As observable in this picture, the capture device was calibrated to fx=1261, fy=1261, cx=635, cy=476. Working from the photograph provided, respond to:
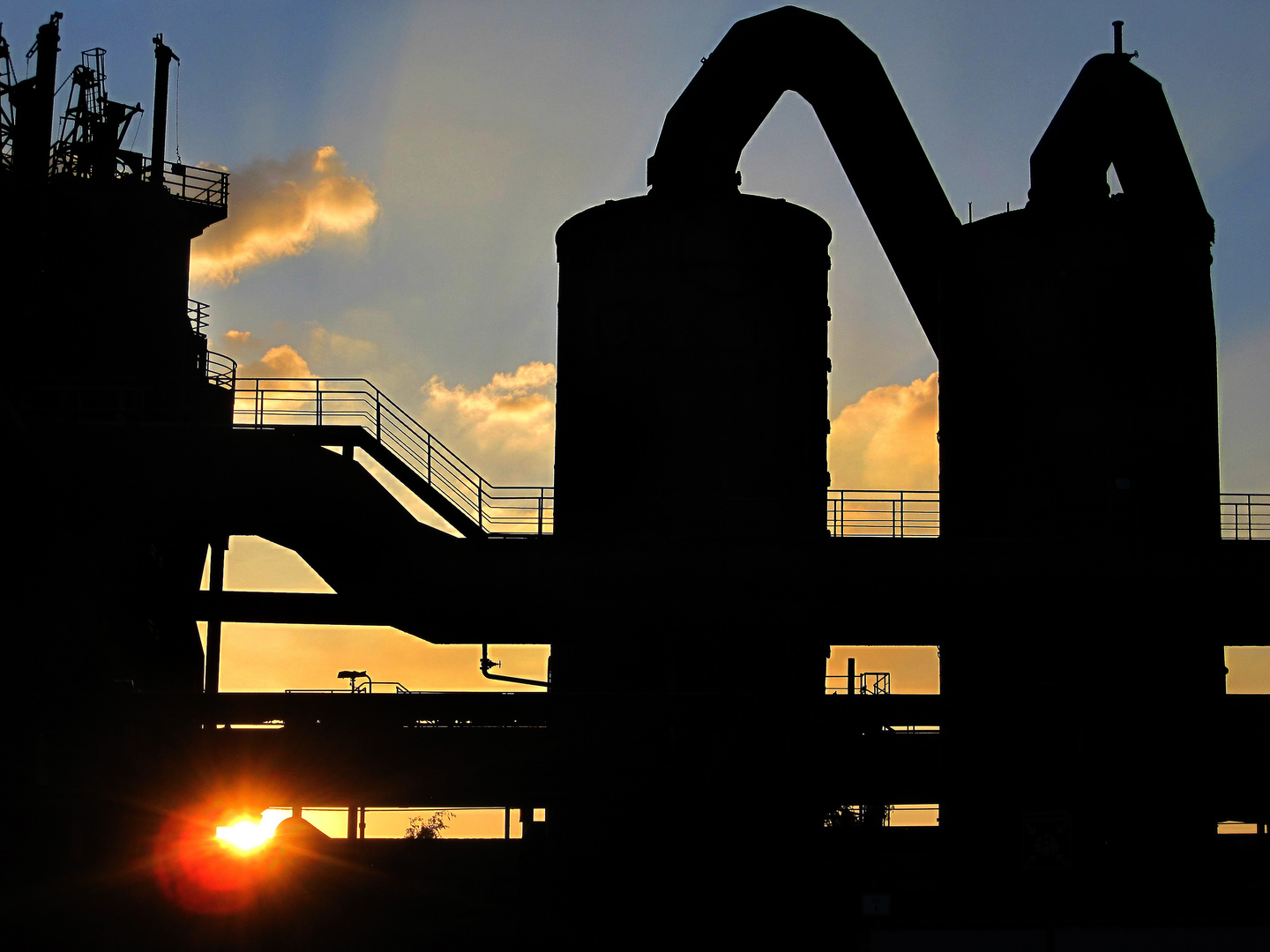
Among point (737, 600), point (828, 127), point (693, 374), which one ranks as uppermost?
point (828, 127)

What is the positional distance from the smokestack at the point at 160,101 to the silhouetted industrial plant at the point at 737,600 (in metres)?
14.8

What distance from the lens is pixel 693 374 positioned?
21234 millimetres

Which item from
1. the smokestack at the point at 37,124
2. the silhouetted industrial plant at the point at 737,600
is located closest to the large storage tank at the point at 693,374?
the silhouetted industrial plant at the point at 737,600

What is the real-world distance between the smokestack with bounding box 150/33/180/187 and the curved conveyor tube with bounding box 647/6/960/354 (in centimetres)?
2032

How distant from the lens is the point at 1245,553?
64.4ft

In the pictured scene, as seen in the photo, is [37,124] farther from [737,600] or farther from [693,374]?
[737,600]

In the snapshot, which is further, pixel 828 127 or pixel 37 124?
pixel 37 124

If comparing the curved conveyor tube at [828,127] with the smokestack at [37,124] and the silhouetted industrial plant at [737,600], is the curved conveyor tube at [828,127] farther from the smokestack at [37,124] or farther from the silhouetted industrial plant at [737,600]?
the smokestack at [37,124]

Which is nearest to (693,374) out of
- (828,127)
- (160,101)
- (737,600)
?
(737,600)

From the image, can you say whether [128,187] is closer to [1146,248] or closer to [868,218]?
[868,218]

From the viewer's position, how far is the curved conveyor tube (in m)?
23.8

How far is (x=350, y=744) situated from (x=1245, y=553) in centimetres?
1398

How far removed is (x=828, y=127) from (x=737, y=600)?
11.1 meters

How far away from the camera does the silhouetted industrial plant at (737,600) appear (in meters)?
18.4
